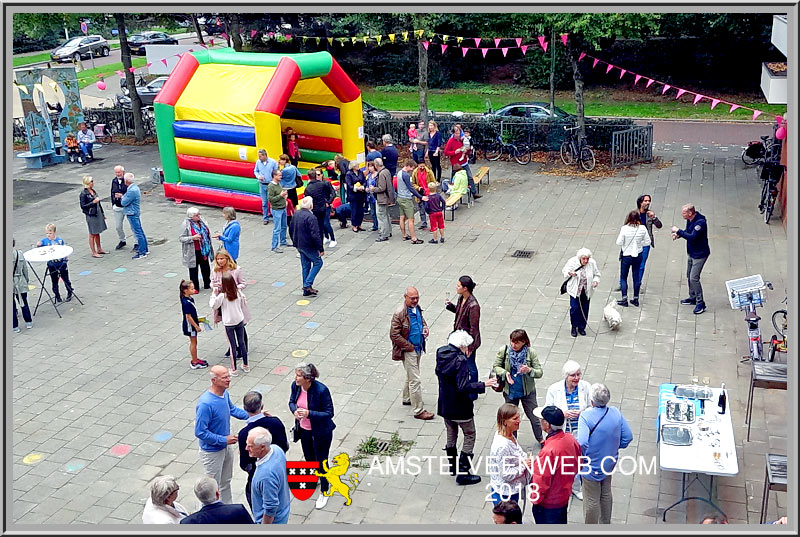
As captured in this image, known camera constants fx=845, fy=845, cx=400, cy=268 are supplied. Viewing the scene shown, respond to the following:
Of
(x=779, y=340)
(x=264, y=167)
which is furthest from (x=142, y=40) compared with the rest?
(x=779, y=340)

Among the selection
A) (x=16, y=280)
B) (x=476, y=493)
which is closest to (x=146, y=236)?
(x=16, y=280)

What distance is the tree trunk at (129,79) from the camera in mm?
24219

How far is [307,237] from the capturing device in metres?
12.5

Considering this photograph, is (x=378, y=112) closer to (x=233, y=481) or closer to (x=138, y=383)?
(x=138, y=383)

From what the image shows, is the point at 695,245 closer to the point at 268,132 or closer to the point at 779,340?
the point at 779,340

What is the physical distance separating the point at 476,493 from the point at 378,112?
19.2 m

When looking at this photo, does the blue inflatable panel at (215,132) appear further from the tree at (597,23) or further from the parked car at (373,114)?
the parked car at (373,114)

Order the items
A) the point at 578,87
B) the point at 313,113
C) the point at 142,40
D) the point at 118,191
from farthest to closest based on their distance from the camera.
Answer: the point at 142,40 < the point at 578,87 < the point at 313,113 < the point at 118,191

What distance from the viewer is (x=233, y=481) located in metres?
8.25

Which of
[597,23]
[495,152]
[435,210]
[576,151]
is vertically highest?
[597,23]

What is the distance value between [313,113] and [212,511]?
14.3 m

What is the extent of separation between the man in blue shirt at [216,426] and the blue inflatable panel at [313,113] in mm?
12083

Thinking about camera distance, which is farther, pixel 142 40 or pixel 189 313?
pixel 142 40

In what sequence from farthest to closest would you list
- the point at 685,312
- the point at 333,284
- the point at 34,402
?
the point at 333,284 < the point at 685,312 < the point at 34,402
